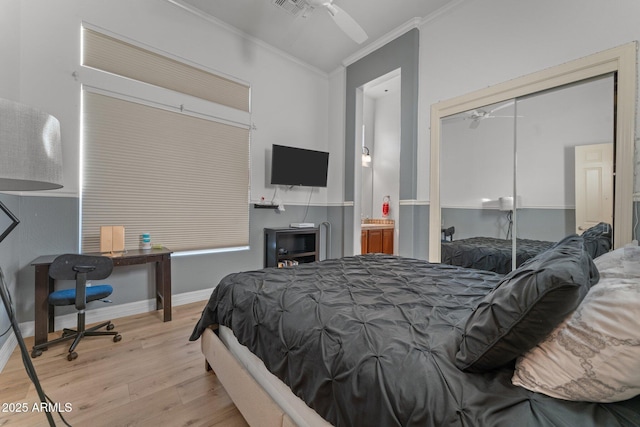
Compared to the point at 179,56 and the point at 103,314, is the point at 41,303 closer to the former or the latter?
the point at 103,314

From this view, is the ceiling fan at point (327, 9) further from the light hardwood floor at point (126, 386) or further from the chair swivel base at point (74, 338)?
the chair swivel base at point (74, 338)

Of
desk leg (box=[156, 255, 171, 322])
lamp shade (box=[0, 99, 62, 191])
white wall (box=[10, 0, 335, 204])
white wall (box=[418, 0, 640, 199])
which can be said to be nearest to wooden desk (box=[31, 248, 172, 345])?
desk leg (box=[156, 255, 171, 322])

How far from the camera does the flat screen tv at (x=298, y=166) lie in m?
3.95

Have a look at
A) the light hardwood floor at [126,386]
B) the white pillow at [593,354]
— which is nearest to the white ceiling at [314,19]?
the white pillow at [593,354]

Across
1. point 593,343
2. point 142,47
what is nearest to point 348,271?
point 593,343

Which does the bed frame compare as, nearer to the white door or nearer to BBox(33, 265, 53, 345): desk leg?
BBox(33, 265, 53, 345): desk leg

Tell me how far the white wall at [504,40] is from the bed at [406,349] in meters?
2.02

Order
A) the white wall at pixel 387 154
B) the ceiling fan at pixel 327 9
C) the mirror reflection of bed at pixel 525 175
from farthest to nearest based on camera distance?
the white wall at pixel 387 154, the ceiling fan at pixel 327 9, the mirror reflection of bed at pixel 525 175

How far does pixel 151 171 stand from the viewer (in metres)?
3.05

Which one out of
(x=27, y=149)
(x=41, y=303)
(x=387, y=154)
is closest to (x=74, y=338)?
(x=41, y=303)

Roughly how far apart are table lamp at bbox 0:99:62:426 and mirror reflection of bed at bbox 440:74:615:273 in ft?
10.8

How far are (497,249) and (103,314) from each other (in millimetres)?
4071

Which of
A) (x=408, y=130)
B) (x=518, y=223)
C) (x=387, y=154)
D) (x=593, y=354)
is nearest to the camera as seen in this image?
(x=593, y=354)

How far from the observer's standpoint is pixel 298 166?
414 cm
